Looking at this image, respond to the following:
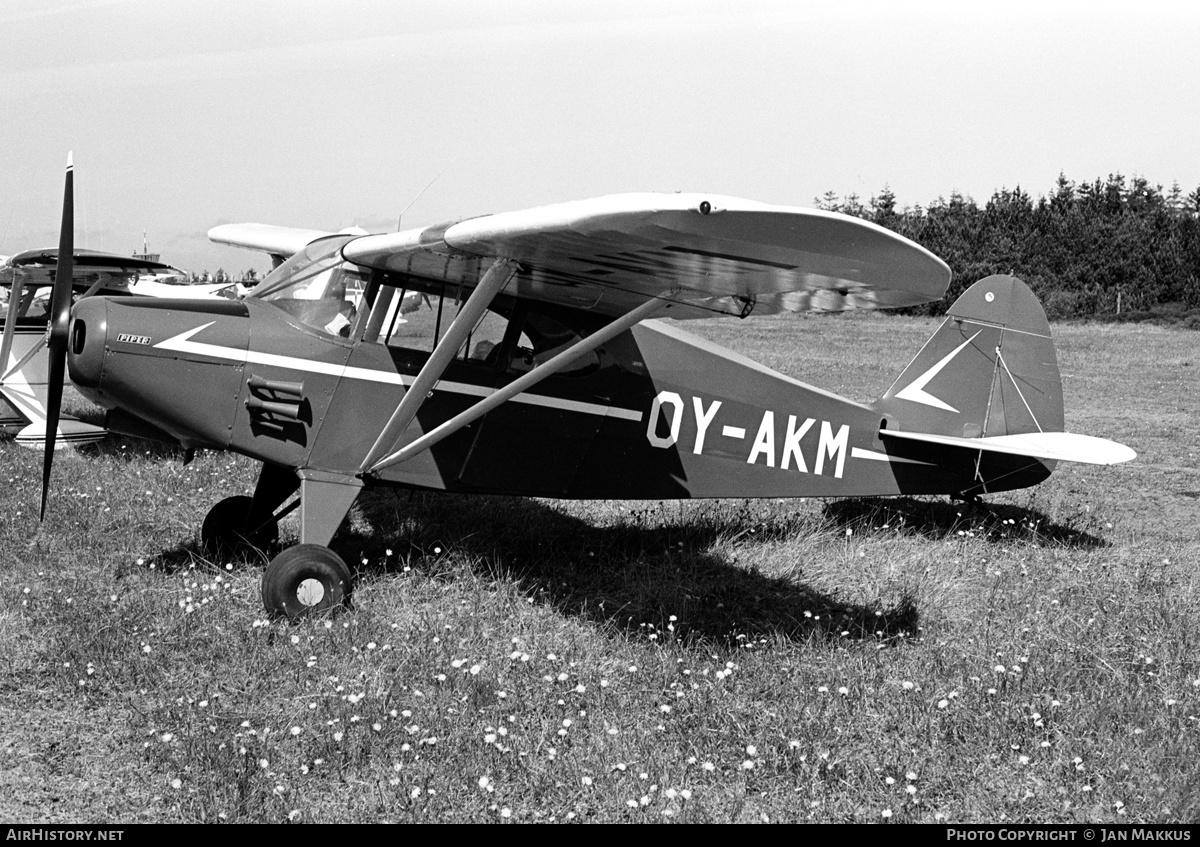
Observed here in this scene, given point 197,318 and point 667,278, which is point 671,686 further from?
point 197,318

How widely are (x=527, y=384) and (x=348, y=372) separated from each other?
105cm

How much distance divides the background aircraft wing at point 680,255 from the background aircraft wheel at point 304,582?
1638mm

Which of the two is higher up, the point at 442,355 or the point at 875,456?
the point at 442,355

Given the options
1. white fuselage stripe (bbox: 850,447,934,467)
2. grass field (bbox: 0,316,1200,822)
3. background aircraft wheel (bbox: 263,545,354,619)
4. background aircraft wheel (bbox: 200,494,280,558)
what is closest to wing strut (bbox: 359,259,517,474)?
background aircraft wheel (bbox: 263,545,354,619)

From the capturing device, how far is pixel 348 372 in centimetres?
591

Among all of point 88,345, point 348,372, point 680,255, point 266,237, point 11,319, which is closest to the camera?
point 680,255

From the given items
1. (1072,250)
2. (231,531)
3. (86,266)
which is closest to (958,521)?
(231,531)

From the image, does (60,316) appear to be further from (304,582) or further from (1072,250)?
(1072,250)

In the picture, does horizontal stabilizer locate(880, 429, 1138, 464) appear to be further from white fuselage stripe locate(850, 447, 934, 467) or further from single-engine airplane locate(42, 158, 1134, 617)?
white fuselage stripe locate(850, 447, 934, 467)

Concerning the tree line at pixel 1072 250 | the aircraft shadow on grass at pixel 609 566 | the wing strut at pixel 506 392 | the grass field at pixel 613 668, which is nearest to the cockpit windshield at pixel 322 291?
the wing strut at pixel 506 392

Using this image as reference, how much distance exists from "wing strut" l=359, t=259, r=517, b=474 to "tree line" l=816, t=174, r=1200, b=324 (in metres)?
34.6

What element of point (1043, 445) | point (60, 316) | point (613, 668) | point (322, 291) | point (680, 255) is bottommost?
point (613, 668)

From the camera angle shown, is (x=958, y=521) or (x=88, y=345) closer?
(x=88, y=345)

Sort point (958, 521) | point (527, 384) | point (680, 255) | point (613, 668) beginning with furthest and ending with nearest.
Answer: point (958, 521), point (527, 384), point (613, 668), point (680, 255)
